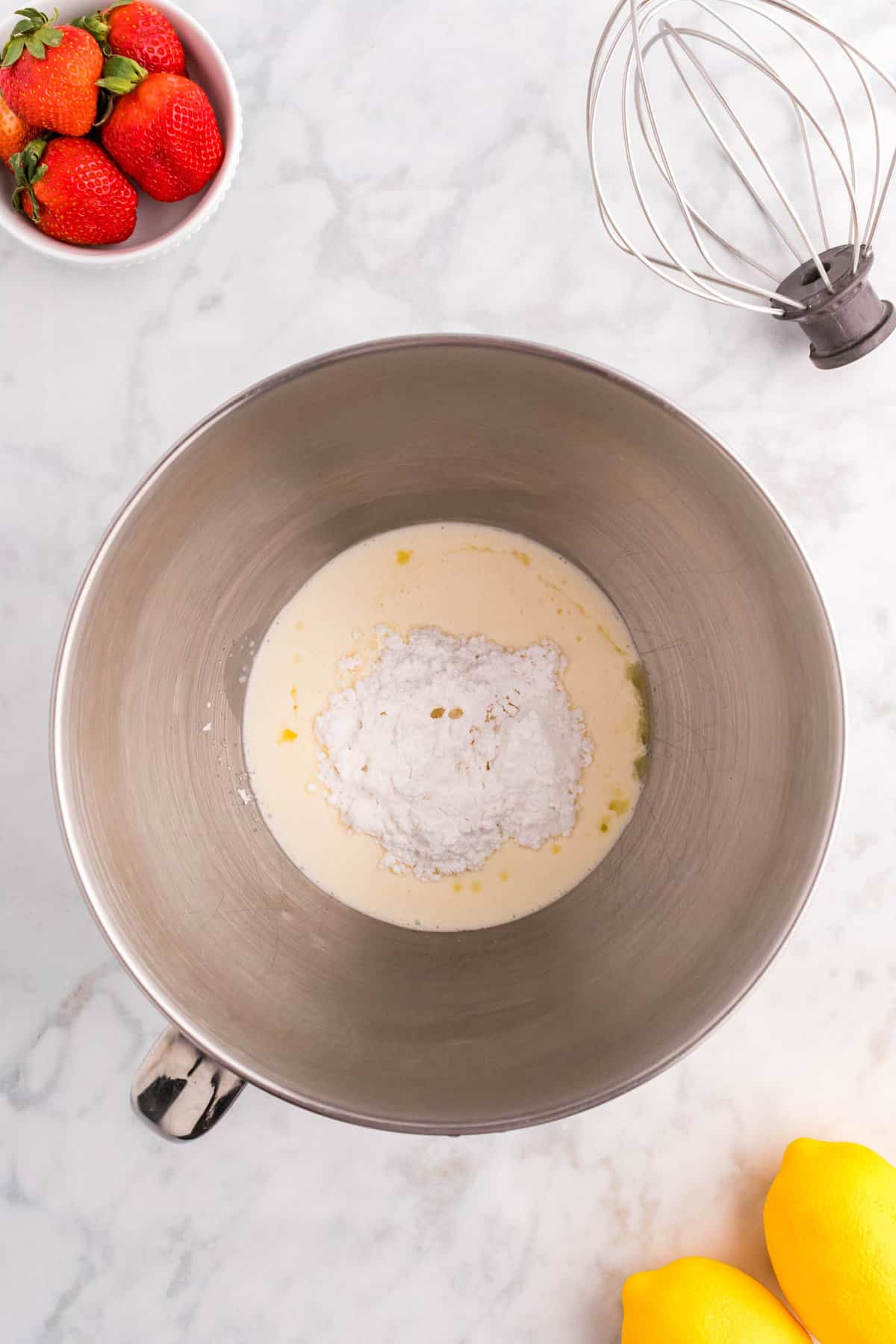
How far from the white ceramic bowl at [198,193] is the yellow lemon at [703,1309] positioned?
88cm

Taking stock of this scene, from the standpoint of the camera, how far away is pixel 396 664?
82cm

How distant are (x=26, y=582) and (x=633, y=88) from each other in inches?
24.5

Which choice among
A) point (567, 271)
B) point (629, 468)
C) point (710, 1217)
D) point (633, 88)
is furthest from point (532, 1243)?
point (633, 88)

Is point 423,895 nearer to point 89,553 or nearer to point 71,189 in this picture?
point 89,553

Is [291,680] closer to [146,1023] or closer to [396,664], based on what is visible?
[396,664]

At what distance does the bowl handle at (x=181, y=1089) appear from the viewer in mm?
667

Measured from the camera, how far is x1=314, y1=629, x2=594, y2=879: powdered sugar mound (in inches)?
31.8

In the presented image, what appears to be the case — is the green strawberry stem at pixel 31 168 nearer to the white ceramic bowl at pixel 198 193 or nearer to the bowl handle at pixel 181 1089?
the white ceramic bowl at pixel 198 193

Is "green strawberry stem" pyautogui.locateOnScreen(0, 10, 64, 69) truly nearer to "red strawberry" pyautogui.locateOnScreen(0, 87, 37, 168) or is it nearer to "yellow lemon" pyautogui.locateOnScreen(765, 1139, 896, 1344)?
"red strawberry" pyautogui.locateOnScreen(0, 87, 37, 168)

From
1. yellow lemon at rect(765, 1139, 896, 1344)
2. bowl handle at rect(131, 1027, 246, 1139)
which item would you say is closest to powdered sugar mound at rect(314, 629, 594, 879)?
bowl handle at rect(131, 1027, 246, 1139)

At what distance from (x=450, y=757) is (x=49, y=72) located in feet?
1.89

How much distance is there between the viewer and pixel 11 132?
73 centimetres

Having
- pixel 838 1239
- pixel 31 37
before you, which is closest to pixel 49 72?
pixel 31 37

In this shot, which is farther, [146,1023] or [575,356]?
[146,1023]
